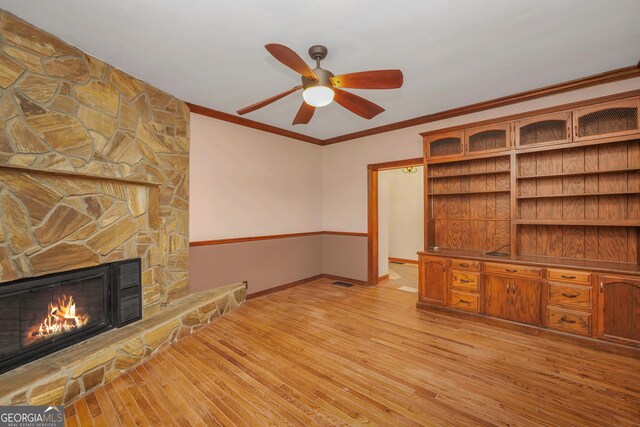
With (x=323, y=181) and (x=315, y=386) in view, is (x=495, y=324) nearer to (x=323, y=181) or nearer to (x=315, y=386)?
(x=315, y=386)

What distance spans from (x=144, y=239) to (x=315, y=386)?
2256 millimetres

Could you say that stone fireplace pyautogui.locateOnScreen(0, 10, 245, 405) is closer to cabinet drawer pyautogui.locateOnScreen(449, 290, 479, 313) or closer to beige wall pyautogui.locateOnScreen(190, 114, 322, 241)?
beige wall pyautogui.locateOnScreen(190, 114, 322, 241)

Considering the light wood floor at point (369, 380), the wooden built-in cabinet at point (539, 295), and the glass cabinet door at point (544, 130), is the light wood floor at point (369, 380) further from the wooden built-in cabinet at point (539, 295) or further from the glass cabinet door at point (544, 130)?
the glass cabinet door at point (544, 130)

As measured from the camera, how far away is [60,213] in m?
2.32

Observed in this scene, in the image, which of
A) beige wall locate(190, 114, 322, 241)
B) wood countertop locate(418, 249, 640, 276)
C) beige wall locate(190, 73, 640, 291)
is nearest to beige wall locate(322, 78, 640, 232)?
beige wall locate(190, 73, 640, 291)

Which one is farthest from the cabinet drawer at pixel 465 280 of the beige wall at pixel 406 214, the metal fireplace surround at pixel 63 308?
the metal fireplace surround at pixel 63 308

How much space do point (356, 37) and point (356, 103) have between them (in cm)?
52

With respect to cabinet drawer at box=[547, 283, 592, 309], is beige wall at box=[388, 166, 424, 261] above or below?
above

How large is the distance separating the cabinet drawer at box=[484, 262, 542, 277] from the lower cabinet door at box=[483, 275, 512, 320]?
0.08m

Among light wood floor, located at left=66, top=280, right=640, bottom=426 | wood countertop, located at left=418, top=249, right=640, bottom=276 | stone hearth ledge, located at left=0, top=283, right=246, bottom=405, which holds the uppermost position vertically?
wood countertop, located at left=418, top=249, right=640, bottom=276

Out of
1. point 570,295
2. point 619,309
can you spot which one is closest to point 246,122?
point 570,295

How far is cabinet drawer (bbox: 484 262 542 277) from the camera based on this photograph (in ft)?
10.1

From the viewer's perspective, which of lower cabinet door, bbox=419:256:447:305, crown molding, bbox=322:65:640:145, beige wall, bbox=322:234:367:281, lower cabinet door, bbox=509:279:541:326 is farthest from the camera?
beige wall, bbox=322:234:367:281

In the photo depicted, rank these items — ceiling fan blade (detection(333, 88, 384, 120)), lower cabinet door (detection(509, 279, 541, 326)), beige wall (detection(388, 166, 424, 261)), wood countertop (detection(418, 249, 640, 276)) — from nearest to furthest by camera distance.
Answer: ceiling fan blade (detection(333, 88, 384, 120)) → wood countertop (detection(418, 249, 640, 276)) → lower cabinet door (detection(509, 279, 541, 326)) → beige wall (detection(388, 166, 424, 261))
